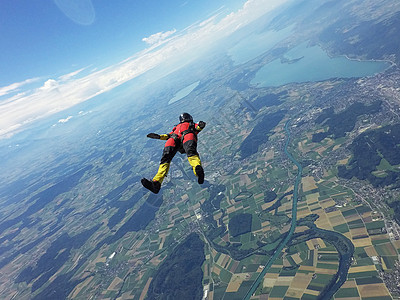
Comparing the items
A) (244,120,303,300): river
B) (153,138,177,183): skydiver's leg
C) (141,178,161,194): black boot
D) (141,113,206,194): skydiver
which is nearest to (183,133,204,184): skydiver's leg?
(141,113,206,194): skydiver

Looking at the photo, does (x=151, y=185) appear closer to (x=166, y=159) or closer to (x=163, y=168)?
(x=163, y=168)

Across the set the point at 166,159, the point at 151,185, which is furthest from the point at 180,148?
the point at 151,185

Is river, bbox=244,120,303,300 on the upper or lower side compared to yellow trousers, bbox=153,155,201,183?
lower

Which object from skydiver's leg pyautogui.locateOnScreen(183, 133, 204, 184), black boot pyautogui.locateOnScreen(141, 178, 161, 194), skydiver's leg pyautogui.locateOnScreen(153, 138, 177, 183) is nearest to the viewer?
black boot pyautogui.locateOnScreen(141, 178, 161, 194)

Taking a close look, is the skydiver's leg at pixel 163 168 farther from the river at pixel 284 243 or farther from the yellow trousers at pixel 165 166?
the river at pixel 284 243

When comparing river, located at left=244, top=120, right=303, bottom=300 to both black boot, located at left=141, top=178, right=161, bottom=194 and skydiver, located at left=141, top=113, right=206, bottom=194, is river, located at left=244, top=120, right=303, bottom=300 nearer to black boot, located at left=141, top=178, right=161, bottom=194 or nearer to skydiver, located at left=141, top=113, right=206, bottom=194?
skydiver, located at left=141, top=113, right=206, bottom=194

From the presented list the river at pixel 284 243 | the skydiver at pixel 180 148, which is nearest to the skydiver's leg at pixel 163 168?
the skydiver at pixel 180 148

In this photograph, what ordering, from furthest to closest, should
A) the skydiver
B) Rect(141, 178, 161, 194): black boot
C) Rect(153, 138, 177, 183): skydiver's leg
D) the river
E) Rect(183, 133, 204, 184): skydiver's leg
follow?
the river → Rect(153, 138, 177, 183): skydiver's leg → Rect(183, 133, 204, 184): skydiver's leg → the skydiver → Rect(141, 178, 161, 194): black boot

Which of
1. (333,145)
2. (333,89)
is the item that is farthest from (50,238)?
(333,89)

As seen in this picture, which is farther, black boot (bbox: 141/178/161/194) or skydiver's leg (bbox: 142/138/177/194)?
skydiver's leg (bbox: 142/138/177/194)

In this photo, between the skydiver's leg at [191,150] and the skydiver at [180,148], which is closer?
the skydiver at [180,148]

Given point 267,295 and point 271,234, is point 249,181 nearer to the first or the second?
point 271,234
